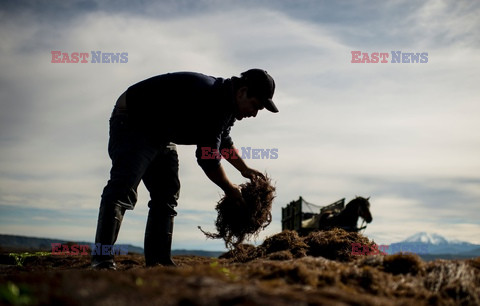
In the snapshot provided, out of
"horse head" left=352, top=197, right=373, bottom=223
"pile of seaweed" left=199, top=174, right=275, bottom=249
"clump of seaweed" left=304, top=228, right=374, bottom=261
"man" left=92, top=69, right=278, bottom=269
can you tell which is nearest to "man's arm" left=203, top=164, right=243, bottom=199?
"man" left=92, top=69, right=278, bottom=269

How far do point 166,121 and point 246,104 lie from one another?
0.95m

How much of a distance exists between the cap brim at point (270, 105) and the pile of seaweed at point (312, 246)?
178cm

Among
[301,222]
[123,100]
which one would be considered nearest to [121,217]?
[123,100]

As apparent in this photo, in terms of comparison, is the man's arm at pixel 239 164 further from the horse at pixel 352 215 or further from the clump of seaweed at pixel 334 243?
the horse at pixel 352 215

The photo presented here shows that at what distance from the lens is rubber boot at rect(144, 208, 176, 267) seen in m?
5.61

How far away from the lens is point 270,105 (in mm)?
5156

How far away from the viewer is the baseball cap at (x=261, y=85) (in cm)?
508

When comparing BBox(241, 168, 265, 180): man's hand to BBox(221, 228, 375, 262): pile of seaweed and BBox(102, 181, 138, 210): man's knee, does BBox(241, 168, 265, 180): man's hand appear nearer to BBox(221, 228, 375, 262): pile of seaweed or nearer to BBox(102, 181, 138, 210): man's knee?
BBox(221, 228, 375, 262): pile of seaweed

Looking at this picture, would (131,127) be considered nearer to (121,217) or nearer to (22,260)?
(121,217)

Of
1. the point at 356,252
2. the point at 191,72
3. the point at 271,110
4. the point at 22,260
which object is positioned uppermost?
the point at 191,72

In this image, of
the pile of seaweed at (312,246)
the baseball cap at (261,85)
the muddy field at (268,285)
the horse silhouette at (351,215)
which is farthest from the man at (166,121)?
the horse silhouette at (351,215)

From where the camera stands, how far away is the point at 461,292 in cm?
329

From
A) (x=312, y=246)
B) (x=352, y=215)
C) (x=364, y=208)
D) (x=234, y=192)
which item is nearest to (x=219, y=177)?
(x=234, y=192)

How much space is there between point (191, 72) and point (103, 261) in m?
2.37
